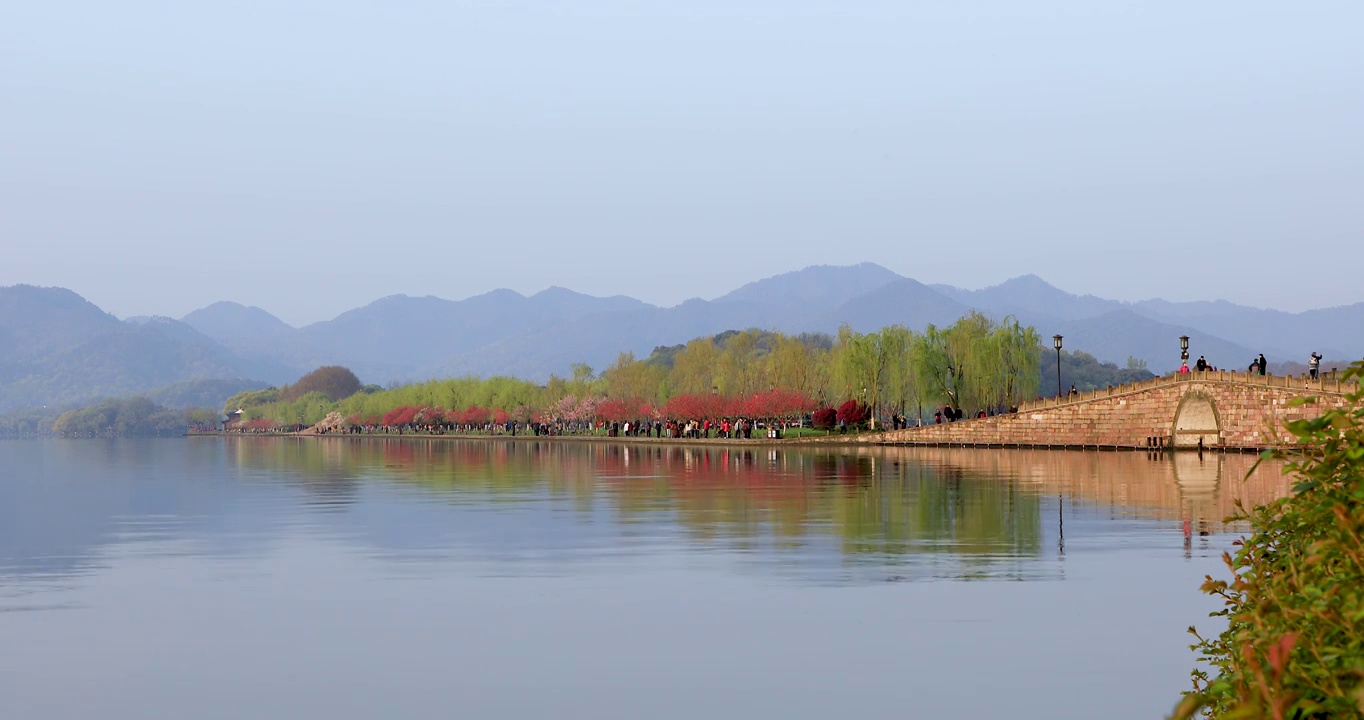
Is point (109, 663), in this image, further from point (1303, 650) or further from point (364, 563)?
point (1303, 650)

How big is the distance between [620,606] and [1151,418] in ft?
201

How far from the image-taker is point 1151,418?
244 ft

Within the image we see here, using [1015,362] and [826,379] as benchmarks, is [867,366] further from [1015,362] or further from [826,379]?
[826,379]

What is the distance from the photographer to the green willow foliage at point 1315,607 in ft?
14.2

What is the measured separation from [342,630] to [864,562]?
8987mm

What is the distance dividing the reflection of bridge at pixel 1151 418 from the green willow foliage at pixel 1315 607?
60.1m

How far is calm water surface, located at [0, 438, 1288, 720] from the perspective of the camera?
13.4 meters

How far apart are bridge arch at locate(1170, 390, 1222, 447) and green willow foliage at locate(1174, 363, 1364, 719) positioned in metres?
68.8

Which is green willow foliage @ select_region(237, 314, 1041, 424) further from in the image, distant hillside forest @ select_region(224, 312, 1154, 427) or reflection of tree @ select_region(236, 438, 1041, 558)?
reflection of tree @ select_region(236, 438, 1041, 558)

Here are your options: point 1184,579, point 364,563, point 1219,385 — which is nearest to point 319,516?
point 364,563

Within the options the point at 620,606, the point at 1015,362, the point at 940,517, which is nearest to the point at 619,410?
the point at 1015,362

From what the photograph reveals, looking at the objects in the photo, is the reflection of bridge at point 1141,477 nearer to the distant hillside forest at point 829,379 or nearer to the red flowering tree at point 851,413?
the distant hillside forest at point 829,379

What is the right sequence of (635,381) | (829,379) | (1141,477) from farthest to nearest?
Result: (635,381) < (829,379) < (1141,477)

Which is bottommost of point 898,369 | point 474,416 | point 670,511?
point 670,511
